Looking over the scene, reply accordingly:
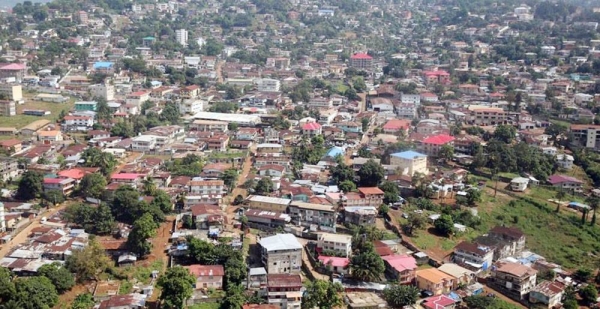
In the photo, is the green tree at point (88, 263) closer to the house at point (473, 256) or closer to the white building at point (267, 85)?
the house at point (473, 256)

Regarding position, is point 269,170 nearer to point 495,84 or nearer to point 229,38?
point 495,84

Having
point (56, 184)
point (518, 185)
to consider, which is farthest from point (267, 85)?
point (56, 184)

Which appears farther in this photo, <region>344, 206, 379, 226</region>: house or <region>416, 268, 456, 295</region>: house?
<region>344, 206, 379, 226</region>: house

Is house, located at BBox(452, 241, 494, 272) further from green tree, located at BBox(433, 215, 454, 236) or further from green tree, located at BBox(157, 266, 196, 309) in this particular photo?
green tree, located at BBox(157, 266, 196, 309)

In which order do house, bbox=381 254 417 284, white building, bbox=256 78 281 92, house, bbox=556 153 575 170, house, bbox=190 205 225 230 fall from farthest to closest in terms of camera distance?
white building, bbox=256 78 281 92 < house, bbox=556 153 575 170 < house, bbox=190 205 225 230 < house, bbox=381 254 417 284

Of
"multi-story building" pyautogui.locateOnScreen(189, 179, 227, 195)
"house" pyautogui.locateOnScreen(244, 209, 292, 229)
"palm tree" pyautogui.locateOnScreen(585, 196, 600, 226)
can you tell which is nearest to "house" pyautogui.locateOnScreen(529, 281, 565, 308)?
"palm tree" pyautogui.locateOnScreen(585, 196, 600, 226)

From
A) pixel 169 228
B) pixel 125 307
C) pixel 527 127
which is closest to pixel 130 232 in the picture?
pixel 169 228

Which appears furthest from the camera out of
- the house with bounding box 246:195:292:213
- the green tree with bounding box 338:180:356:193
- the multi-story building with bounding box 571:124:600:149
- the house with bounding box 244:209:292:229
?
the multi-story building with bounding box 571:124:600:149

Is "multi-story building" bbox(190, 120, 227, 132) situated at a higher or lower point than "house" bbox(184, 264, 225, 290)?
higher
